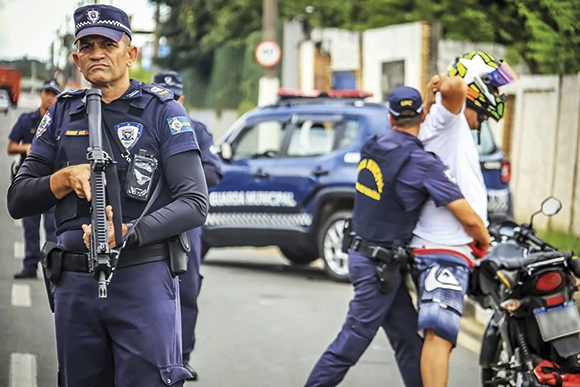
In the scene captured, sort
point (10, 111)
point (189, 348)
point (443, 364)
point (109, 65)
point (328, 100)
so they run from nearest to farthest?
point (109, 65) < point (443, 364) < point (189, 348) < point (10, 111) < point (328, 100)

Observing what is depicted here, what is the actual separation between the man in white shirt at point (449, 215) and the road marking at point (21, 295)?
4817mm

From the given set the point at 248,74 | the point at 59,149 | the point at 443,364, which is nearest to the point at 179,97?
the point at 443,364

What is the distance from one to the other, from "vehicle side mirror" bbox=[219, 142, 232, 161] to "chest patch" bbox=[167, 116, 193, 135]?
8.22m

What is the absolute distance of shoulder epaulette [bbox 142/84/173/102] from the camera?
12.5 ft

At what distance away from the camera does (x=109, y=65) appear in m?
3.73

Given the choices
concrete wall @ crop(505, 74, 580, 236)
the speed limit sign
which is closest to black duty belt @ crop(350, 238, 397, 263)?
concrete wall @ crop(505, 74, 580, 236)

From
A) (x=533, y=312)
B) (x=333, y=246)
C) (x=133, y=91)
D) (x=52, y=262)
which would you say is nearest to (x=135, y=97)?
(x=133, y=91)

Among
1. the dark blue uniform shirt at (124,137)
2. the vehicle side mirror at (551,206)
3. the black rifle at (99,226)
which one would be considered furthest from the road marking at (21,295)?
the black rifle at (99,226)

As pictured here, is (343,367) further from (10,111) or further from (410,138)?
Answer: (10,111)

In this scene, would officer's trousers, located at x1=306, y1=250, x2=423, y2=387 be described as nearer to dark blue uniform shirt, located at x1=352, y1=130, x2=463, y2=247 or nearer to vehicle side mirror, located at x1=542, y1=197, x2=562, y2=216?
dark blue uniform shirt, located at x1=352, y1=130, x2=463, y2=247

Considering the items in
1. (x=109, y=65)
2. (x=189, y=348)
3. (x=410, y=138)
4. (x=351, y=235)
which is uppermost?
(x=109, y=65)

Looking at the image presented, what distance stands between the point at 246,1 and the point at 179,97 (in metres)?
25.8

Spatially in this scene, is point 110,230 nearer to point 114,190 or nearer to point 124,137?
point 114,190

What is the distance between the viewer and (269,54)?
2069 centimetres
